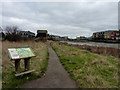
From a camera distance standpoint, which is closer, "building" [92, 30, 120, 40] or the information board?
the information board

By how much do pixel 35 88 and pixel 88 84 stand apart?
6.48ft

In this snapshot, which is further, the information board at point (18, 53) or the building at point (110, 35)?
the building at point (110, 35)

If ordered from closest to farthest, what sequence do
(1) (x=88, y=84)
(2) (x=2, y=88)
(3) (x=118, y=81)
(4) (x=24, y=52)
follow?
1. (2) (x=2, y=88)
2. (1) (x=88, y=84)
3. (3) (x=118, y=81)
4. (4) (x=24, y=52)

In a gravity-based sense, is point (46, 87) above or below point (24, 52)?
below

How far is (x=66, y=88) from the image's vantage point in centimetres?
304

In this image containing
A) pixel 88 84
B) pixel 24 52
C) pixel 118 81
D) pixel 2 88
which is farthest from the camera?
pixel 24 52

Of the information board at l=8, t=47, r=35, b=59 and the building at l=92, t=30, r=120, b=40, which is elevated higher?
the building at l=92, t=30, r=120, b=40

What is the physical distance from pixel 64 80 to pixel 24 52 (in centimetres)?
218

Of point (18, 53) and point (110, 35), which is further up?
point (110, 35)

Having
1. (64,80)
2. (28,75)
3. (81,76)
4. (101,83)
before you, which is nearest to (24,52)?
(28,75)

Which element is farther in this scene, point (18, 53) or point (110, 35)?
point (110, 35)

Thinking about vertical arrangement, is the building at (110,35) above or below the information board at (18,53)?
above

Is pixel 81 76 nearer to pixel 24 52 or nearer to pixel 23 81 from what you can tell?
pixel 23 81

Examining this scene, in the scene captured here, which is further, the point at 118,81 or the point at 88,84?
the point at 118,81
